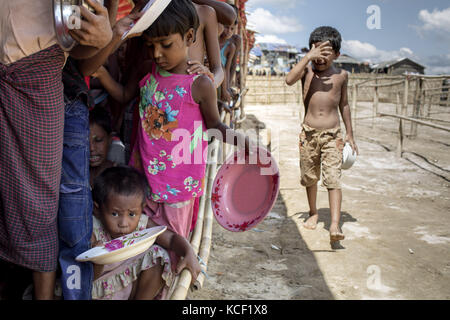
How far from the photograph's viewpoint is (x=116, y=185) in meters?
1.52

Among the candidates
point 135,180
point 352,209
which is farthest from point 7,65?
point 352,209

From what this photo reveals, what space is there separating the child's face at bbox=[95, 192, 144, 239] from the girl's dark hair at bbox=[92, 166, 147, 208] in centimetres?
2

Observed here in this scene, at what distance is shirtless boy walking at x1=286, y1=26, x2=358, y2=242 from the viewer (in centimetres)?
318

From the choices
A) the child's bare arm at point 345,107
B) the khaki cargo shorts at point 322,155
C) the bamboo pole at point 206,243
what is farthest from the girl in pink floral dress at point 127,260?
the child's bare arm at point 345,107

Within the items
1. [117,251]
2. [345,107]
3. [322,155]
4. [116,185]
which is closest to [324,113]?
[345,107]

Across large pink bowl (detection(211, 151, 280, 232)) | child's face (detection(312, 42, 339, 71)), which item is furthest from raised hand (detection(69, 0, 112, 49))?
child's face (detection(312, 42, 339, 71))

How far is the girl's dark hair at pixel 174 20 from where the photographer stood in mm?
1482

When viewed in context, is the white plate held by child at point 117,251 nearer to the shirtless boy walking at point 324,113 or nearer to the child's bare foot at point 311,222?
the shirtless boy walking at point 324,113

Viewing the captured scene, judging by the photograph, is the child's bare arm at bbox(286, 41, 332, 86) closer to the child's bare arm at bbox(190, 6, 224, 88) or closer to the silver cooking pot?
the child's bare arm at bbox(190, 6, 224, 88)

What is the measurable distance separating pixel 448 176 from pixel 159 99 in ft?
17.9

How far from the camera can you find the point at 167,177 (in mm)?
1677

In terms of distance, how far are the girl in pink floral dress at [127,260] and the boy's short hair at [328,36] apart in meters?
2.26

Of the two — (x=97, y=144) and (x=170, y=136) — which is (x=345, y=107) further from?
(x=97, y=144)

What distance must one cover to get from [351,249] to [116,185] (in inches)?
93.9
